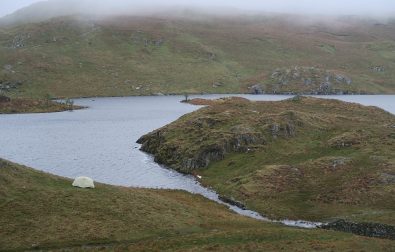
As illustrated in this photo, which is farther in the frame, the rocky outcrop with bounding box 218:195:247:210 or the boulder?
the rocky outcrop with bounding box 218:195:247:210

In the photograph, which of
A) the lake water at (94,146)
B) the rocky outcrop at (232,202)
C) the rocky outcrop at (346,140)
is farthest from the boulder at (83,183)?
the rocky outcrop at (346,140)

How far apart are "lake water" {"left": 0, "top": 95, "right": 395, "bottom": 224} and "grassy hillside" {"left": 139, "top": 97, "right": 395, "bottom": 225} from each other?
16.2ft

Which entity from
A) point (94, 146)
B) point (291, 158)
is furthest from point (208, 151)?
point (94, 146)

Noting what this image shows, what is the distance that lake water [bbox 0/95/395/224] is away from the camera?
82356 millimetres

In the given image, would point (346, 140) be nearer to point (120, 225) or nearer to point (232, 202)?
point (232, 202)

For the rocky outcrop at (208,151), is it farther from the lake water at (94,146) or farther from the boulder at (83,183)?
the boulder at (83,183)

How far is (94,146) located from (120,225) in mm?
68799

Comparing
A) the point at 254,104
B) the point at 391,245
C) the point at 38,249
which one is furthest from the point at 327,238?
the point at 254,104

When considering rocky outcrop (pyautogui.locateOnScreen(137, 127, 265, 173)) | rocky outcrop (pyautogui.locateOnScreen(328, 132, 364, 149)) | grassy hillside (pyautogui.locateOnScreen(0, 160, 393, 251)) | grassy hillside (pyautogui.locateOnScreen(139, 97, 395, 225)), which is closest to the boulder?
grassy hillside (pyautogui.locateOnScreen(0, 160, 393, 251))

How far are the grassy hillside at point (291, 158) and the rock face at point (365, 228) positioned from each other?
1.65 metres

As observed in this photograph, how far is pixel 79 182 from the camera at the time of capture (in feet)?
184

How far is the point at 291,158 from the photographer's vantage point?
81.4 m

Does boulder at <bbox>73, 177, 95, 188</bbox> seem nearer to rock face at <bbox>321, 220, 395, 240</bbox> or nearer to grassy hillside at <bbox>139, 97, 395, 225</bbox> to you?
grassy hillside at <bbox>139, 97, 395, 225</bbox>

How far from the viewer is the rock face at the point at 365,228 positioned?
48750 mm
